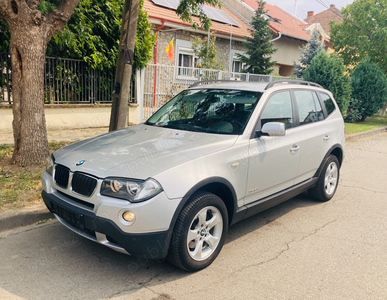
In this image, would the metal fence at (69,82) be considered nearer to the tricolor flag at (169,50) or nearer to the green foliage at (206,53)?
the tricolor flag at (169,50)

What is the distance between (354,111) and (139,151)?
49.8 feet

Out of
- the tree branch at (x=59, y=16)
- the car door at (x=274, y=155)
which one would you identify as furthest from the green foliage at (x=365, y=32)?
the tree branch at (x=59, y=16)

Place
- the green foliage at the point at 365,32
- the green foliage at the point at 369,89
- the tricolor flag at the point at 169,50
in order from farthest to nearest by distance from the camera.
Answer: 1. the green foliage at the point at 365,32
2. the green foliage at the point at 369,89
3. the tricolor flag at the point at 169,50

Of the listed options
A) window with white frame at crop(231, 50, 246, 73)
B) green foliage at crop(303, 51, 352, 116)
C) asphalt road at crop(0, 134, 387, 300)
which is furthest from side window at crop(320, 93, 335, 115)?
window with white frame at crop(231, 50, 246, 73)

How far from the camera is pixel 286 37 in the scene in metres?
22.1

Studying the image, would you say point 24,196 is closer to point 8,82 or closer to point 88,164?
point 88,164

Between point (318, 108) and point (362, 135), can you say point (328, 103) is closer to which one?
point (318, 108)

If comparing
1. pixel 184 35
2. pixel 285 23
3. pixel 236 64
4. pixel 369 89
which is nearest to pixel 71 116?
pixel 184 35

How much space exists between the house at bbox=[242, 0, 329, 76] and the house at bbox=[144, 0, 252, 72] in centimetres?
300

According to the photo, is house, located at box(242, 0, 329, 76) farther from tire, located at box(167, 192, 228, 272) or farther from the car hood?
tire, located at box(167, 192, 228, 272)

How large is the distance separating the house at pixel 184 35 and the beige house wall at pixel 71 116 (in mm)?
5413

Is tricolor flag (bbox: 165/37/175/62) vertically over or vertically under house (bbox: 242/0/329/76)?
under

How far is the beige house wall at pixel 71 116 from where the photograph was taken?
8.84 metres

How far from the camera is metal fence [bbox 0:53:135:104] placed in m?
8.84
